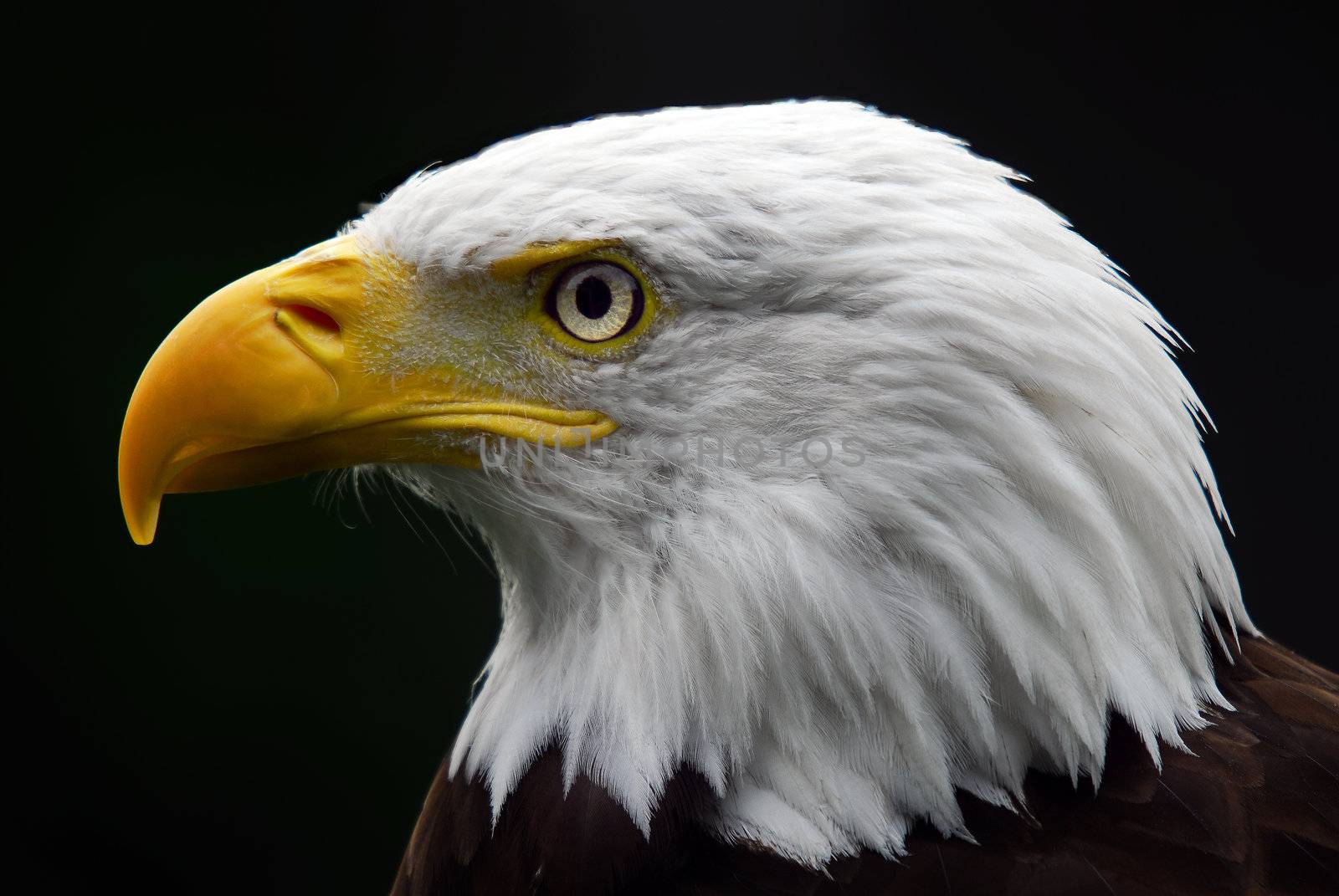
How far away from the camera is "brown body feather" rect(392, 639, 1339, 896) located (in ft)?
3.44

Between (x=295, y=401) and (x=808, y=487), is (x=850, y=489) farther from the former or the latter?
(x=295, y=401)

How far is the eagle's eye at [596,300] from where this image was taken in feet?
3.72

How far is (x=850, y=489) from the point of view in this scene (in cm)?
109

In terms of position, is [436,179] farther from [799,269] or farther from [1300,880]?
[1300,880]

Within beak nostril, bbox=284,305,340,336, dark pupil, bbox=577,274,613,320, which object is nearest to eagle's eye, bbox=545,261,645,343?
dark pupil, bbox=577,274,613,320

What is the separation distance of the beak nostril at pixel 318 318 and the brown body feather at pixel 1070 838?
48cm

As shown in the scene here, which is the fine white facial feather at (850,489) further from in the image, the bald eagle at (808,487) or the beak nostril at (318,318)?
the beak nostril at (318,318)

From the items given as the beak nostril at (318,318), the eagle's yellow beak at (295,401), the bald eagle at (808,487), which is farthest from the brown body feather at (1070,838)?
the beak nostril at (318,318)

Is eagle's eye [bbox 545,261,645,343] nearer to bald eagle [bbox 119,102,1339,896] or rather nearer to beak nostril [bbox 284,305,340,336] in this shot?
bald eagle [bbox 119,102,1339,896]

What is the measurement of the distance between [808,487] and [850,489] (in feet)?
0.13

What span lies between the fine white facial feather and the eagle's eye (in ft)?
0.09

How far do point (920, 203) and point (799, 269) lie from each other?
0.14m

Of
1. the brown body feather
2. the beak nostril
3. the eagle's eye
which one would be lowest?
the brown body feather

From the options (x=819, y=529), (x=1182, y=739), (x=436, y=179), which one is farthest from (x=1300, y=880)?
(x=436, y=179)
